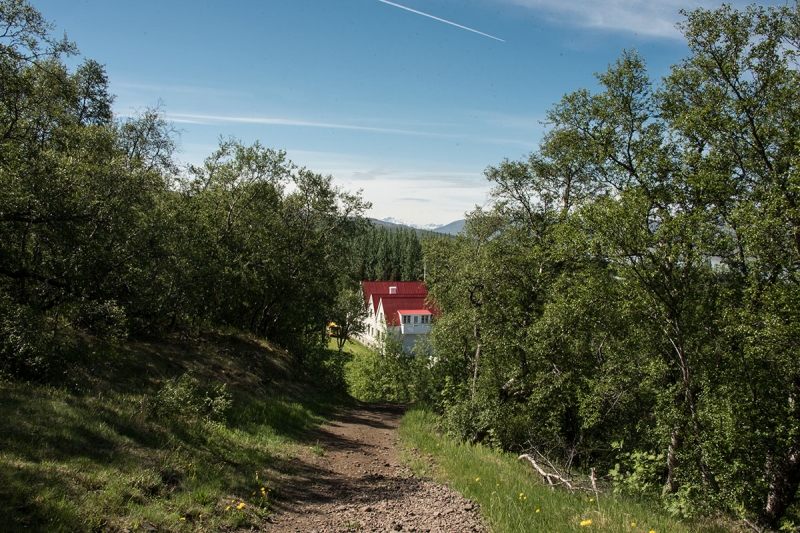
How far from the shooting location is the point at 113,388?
31.6 ft

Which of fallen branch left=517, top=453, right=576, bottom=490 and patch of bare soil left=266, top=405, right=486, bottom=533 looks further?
fallen branch left=517, top=453, right=576, bottom=490

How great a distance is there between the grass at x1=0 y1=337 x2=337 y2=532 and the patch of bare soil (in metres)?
0.38

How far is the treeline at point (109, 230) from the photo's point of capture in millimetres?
9164

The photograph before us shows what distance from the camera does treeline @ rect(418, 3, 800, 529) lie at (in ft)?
29.4

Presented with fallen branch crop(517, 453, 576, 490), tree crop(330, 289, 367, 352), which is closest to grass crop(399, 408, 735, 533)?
fallen branch crop(517, 453, 576, 490)

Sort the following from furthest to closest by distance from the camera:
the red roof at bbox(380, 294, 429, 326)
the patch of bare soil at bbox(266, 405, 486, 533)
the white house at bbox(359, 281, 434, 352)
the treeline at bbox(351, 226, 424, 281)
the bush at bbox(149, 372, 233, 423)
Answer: the treeline at bbox(351, 226, 424, 281) < the red roof at bbox(380, 294, 429, 326) < the white house at bbox(359, 281, 434, 352) < the bush at bbox(149, 372, 233, 423) < the patch of bare soil at bbox(266, 405, 486, 533)

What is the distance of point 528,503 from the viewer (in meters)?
6.62

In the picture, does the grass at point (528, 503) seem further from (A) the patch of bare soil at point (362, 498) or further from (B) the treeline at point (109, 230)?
(B) the treeline at point (109, 230)

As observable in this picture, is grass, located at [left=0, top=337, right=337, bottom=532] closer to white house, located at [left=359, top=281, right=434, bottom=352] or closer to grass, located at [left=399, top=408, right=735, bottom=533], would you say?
grass, located at [left=399, top=408, right=735, bottom=533]

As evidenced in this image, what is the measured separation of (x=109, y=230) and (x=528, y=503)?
1020 centimetres

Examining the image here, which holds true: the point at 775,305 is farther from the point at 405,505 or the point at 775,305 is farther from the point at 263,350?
the point at 263,350

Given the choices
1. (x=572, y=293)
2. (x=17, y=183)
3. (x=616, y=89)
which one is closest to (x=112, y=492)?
(x=17, y=183)

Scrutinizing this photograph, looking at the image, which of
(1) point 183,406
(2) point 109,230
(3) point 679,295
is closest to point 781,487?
(3) point 679,295

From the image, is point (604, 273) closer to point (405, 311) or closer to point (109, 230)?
point (109, 230)
